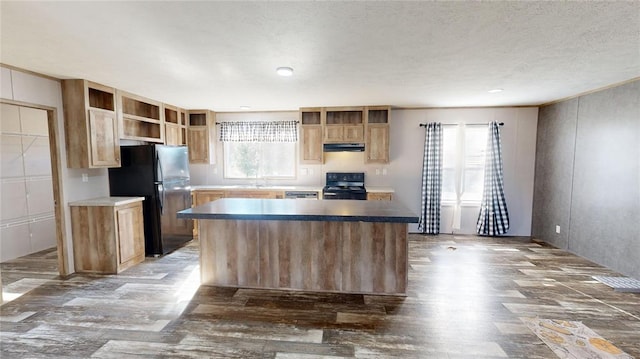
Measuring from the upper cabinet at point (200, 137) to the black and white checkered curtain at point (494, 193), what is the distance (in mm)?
5127

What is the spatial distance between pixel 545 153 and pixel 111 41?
603 cm

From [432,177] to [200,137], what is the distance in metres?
4.44

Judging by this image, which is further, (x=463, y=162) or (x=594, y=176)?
(x=463, y=162)

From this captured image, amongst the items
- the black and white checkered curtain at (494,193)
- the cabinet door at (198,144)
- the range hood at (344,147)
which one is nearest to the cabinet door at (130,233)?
the cabinet door at (198,144)

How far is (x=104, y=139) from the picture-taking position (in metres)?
3.65

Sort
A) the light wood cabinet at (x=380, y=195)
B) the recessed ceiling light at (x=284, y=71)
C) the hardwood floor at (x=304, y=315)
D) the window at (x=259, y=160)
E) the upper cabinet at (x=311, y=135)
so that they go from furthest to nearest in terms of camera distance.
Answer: the window at (x=259, y=160), the upper cabinet at (x=311, y=135), the light wood cabinet at (x=380, y=195), the recessed ceiling light at (x=284, y=71), the hardwood floor at (x=304, y=315)

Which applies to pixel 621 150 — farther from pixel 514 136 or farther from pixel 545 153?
pixel 514 136

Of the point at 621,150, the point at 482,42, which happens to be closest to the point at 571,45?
the point at 482,42

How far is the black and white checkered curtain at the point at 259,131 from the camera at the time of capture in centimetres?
551

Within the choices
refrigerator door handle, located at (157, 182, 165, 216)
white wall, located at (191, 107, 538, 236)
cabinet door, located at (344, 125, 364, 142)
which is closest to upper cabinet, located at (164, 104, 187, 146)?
white wall, located at (191, 107, 538, 236)

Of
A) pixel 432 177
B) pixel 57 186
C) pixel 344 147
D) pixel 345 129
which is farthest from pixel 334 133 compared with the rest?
pixel 57 186

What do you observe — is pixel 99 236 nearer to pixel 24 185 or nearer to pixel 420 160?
pixel 24 185

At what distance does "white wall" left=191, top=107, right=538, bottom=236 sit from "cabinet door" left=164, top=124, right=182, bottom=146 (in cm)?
83

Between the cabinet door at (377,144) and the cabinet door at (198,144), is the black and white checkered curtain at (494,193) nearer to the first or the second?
the cabinet door at (377,144)
